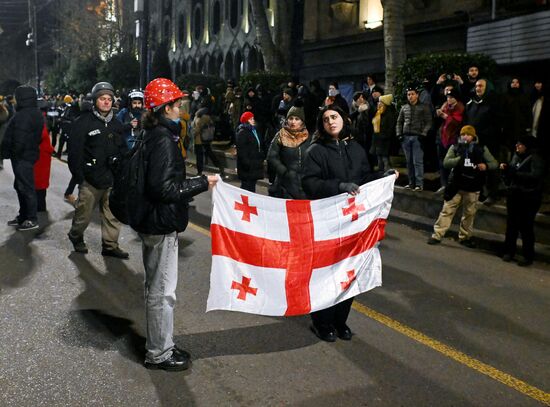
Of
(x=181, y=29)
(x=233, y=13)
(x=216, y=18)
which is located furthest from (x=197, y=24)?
(x=233, y=13)

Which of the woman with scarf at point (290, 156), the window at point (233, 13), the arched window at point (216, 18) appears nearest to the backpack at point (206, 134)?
the woman with scarf at point (290, 156)

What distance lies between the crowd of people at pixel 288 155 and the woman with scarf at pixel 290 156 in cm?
1

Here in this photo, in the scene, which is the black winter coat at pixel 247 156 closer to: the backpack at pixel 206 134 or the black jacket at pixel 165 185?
the black jacket at pixel 165 185

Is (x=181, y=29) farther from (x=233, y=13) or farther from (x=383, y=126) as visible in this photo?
(x=383, y=126)

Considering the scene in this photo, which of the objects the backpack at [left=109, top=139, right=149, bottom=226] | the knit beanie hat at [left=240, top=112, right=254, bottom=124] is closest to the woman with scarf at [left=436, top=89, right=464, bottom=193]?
the knit beanie hat at [left=240, top=112, right=254, bottom=124]

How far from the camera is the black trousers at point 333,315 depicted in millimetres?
5332

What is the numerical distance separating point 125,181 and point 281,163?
3.37m

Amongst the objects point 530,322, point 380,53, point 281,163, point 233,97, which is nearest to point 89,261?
point 281,163

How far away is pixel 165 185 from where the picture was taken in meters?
4.40

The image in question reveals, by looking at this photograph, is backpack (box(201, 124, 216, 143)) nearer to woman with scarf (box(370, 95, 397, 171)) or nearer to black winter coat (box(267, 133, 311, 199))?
woman with scarf (box(370, 95, 397, 171))

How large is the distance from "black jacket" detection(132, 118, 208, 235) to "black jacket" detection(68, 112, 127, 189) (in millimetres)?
3393

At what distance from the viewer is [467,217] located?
927 centimetres

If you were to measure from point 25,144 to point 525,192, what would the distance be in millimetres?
6873

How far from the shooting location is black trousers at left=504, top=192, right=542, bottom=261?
26.9 ft
